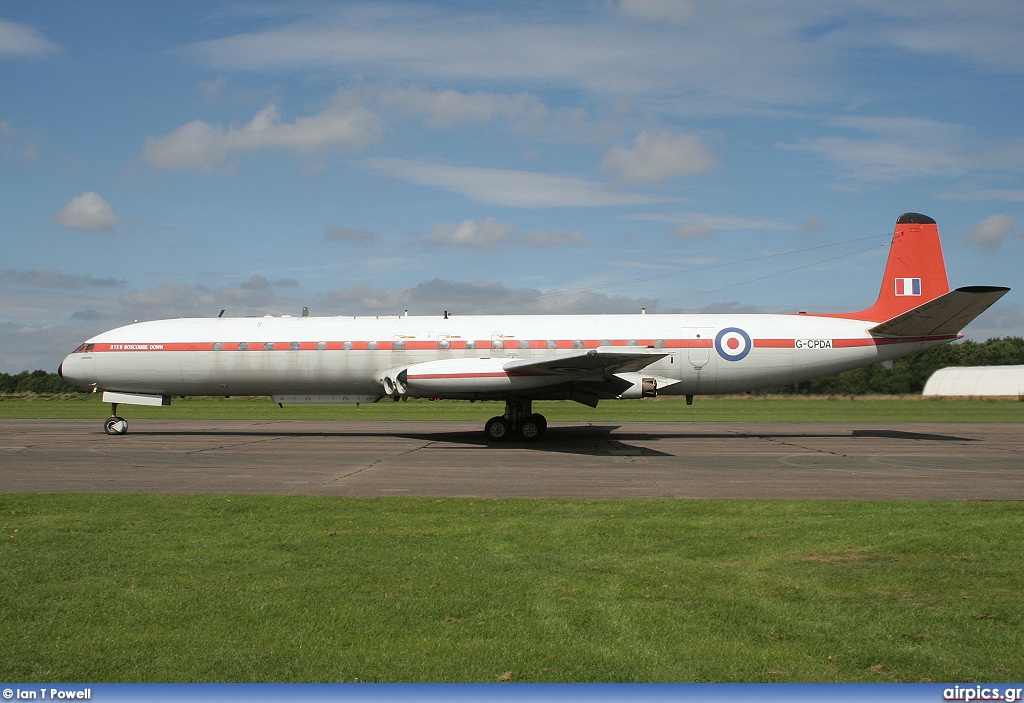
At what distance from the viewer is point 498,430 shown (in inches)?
870

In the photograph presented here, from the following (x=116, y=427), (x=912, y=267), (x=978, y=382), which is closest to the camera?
(x=912, y=267)

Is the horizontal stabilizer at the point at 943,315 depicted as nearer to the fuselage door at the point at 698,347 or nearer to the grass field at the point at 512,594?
the fuselage door at the point at 698,347

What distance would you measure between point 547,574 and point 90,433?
75.9 ft

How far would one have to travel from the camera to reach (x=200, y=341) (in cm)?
2383

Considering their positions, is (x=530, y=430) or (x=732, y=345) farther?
(x=732, y=345)

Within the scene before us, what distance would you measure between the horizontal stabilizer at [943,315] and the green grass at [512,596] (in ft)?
38.8

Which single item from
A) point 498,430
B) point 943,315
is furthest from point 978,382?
point 498,430

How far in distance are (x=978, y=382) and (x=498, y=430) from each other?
57111 mm

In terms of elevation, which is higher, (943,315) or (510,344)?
(943,315)

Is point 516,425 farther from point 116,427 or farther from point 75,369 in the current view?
point 75,369

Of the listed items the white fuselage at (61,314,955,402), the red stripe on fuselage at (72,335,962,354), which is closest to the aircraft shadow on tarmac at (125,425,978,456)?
the white fuselage at (61,314,955,402)

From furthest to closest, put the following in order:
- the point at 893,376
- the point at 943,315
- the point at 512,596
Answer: the point at 893,376 < the point at 943,315 < the point at 512,596

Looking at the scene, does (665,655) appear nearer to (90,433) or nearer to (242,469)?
(242,469)

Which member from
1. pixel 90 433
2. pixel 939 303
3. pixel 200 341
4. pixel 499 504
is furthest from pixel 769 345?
pixel 90 433
